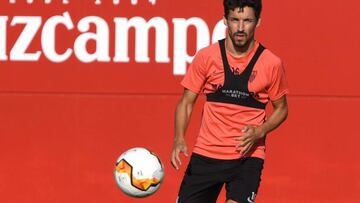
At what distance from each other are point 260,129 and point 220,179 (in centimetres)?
44

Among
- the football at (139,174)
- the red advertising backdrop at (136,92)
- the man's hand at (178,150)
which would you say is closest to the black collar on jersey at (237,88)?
the man's hand at (178,150)

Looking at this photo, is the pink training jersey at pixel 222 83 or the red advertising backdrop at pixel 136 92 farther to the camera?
the red advertising backdrop at pixel 136 92

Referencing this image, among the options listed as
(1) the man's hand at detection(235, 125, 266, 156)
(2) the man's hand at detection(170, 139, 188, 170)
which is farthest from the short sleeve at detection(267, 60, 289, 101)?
(2) the man's hand at detection(170, 139, 188, 170)

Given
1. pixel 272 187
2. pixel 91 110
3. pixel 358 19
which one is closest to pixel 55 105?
pixel 91 110

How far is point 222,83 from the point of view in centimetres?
718

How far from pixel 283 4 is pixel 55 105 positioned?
212cm

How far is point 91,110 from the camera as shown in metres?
9.29

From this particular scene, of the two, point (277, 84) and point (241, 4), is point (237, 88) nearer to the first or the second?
point (277, 84)

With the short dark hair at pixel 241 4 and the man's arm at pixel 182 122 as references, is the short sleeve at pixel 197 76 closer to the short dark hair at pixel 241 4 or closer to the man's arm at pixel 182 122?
the man's arm at pixel 182 122

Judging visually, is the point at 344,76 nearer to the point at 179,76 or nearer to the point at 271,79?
the point at 179,76

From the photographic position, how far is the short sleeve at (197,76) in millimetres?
7242

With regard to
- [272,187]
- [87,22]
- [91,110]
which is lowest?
[272,187]

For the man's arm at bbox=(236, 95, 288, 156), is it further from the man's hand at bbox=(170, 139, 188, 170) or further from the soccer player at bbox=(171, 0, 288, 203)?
the man's hand at bbox=(170, 139, 188, 170)

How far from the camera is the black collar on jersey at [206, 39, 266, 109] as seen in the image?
7148 mm
